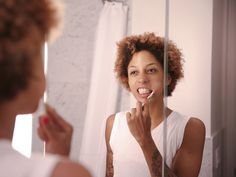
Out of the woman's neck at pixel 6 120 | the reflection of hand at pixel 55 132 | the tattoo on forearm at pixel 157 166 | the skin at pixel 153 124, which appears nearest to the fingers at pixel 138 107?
the skin at pixel 153 124

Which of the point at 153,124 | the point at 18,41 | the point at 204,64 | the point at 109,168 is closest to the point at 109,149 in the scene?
the point at 109,168

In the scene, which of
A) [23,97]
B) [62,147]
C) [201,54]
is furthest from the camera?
[201,54]

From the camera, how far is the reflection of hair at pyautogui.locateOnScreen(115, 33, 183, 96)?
95 centimetres

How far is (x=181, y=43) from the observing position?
938mm

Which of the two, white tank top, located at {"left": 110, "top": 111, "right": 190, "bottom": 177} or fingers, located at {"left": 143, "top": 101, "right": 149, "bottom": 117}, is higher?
fingers, located at {"left": 143, "top": 101, "right": 149, "bottom": 117}

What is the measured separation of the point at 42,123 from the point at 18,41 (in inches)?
9.1

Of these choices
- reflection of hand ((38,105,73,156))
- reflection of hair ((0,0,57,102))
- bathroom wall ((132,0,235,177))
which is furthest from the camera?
bathroom wall ((132,0,235,177))

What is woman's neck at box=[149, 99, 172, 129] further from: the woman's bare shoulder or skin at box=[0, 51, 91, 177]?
the woman's bare shoulder

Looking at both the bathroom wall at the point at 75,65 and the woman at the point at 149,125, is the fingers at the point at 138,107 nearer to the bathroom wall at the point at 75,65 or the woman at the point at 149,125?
the woman at the point at 149,125

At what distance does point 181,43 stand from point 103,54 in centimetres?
24

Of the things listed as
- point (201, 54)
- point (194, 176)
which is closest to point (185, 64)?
point (201, 54)

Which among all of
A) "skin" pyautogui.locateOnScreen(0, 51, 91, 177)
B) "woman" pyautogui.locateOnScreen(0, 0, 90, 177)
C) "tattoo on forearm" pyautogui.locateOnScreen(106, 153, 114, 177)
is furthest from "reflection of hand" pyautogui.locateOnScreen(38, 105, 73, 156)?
"tattoo on forearm" pyautogui.locateOnScreen(106, 153, 114, 177)

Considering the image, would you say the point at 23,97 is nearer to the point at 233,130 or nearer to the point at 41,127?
the point at 41,127

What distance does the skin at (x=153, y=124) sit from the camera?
0.95m
